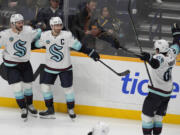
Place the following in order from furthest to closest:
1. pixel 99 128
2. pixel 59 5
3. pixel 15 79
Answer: pixel 59 5 → pixel 15 79 → pixel 99 128

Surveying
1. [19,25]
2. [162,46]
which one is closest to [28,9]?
[19,25]

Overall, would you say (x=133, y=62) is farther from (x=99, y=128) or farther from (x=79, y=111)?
(x=99, y=128)

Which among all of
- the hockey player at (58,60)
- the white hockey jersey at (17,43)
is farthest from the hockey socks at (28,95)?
the white hockey jersey at (17,43)

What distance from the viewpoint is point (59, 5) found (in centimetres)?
490

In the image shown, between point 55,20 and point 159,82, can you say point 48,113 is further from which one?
point 159,82

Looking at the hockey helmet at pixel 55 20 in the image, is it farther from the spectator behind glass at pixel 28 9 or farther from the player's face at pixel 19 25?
the spectator behind glass at pixel 28 9

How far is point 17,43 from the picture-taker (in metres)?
4.55

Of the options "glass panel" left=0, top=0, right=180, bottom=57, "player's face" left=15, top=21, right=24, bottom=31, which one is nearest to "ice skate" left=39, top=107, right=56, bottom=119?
"glass panel" left=0, top=0, right=180, bottom=57

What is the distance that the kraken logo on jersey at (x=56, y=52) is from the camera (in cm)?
455

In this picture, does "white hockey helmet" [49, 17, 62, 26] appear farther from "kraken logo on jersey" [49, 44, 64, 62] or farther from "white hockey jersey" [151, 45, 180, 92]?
"white hockey jersey" [151, 45, 180, 92]

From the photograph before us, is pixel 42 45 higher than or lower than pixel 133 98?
higher

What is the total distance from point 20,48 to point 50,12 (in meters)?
0.64

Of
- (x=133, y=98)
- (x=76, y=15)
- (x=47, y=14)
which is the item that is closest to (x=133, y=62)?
(x=133, y=98)

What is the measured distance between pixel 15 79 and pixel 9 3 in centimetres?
111
